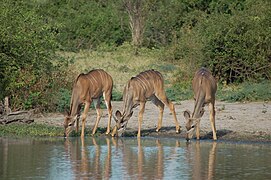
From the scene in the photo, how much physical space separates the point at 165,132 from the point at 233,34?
22.5 feet

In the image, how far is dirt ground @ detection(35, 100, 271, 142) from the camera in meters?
13.9

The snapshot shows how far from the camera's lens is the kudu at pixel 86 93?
13836 millimetres

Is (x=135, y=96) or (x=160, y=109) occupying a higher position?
(x=135, y=96)

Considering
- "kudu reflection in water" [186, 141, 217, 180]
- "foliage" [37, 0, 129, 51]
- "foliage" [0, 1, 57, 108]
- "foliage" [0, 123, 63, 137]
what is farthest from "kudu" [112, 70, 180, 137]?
"foliage" [37, 0, 129, 51]

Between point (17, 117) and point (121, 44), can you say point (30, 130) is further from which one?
point (121, 44)

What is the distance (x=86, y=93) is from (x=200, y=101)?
88.5 inches

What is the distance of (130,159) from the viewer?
11305 mm

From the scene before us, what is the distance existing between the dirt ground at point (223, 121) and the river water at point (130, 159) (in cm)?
69

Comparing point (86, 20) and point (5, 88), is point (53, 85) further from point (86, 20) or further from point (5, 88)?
point (86, 20)

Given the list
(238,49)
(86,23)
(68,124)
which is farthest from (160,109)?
(86,23)

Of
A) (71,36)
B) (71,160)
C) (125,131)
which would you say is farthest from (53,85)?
(71,36)

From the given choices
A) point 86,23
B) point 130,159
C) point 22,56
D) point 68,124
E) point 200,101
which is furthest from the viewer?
point 86,23

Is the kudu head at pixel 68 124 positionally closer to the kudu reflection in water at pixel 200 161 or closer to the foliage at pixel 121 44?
the kudu reflection in water at pixel 200 161

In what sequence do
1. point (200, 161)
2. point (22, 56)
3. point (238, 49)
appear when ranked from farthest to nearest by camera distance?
1. point (238, 49)
2. point (22, 56)
3. point (200, 161)
